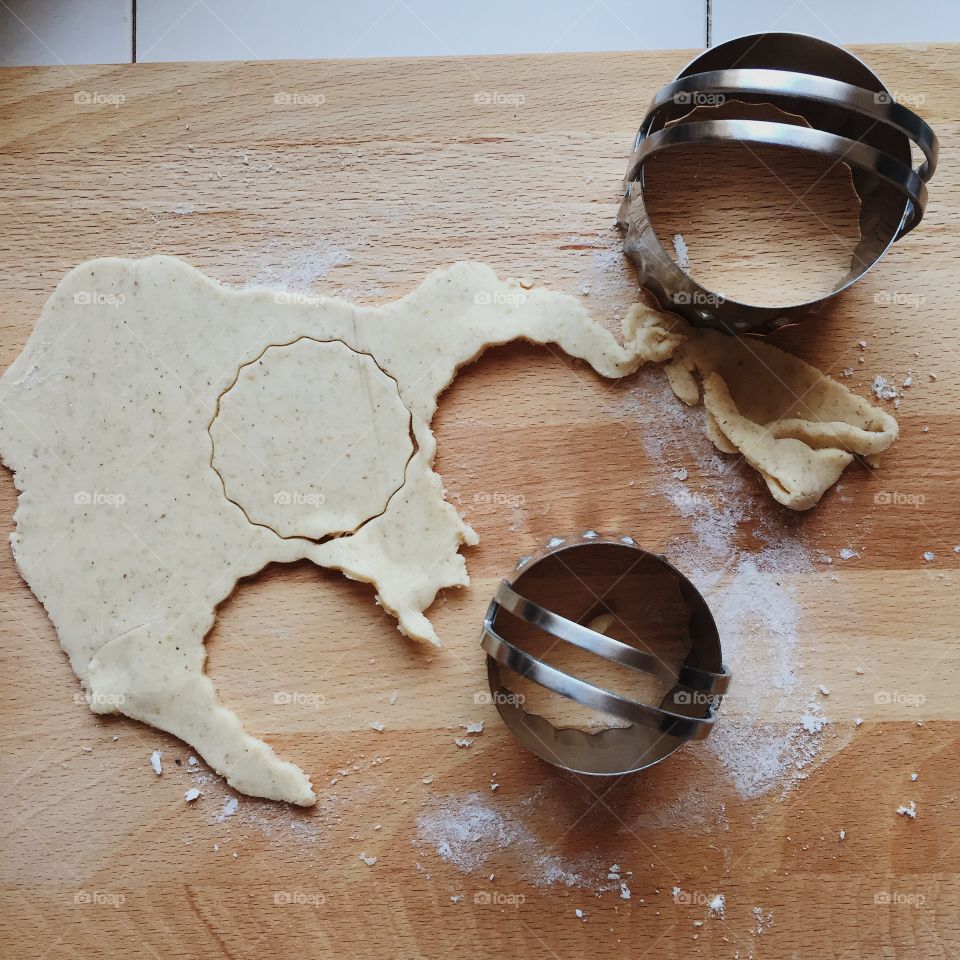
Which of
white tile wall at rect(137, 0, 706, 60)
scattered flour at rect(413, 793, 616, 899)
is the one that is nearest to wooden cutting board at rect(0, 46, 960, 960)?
scattered flour at rect(413, 793, 616, 899)

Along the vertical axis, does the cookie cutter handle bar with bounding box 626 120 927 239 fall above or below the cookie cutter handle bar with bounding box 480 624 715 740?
above

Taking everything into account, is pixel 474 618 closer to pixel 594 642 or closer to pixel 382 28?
pixel 594 642

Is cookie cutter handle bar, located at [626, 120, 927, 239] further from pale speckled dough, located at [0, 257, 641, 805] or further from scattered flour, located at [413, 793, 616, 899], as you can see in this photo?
scattered flour, located at [413, 793, 616, 899]

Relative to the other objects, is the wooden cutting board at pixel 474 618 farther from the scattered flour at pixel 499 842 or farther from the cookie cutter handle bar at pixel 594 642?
the cookie cutter handle bar at pixel 594 642

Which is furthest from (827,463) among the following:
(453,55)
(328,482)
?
(453,55)

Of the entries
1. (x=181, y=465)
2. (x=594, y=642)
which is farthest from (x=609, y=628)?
(x=181, y=465)
